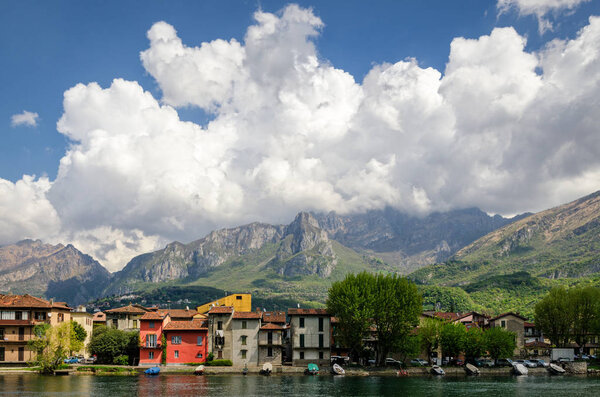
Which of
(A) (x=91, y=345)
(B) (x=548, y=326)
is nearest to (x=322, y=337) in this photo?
(A) (x=91, y=345)

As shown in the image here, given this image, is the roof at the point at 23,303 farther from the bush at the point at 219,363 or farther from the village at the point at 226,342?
the bush at the point at 219,363

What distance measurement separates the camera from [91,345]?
381 feet

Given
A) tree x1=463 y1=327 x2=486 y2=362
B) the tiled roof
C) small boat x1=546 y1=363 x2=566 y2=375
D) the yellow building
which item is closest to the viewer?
small boat x1=546 y1=363 x2=566 y2=375

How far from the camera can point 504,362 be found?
5079 inches

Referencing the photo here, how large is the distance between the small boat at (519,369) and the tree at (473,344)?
8.54 m

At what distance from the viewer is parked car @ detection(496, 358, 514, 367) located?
124 meters

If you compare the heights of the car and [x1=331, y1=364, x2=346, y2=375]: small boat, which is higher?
the car

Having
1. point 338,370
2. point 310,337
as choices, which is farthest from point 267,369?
point 310,337

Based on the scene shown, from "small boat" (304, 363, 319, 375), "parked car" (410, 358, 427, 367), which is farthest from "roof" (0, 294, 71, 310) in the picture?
"parked car" (410, 358, 427, 367)

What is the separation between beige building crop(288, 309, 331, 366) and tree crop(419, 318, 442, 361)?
22.7m

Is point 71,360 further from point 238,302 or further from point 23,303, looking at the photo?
point 238,302

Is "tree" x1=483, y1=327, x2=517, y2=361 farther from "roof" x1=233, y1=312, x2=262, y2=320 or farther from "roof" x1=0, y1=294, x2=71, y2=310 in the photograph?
"roof" x1=0, y1=294, x2=71, y2=310

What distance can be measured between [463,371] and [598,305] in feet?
147

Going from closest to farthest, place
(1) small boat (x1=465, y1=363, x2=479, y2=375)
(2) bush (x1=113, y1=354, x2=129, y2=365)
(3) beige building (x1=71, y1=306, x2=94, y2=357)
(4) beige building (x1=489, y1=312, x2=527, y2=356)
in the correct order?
(2) bush (x1=113, y1=354, x2=129, y2=365) → (1) small boat (x1=465, y1=363, x2=479, y2=375) → (3) beige building (x1=71, y1=306, x2=94, y2=357) → (4) beige building (x1=489, y1=312, x2=527, y2=356)
